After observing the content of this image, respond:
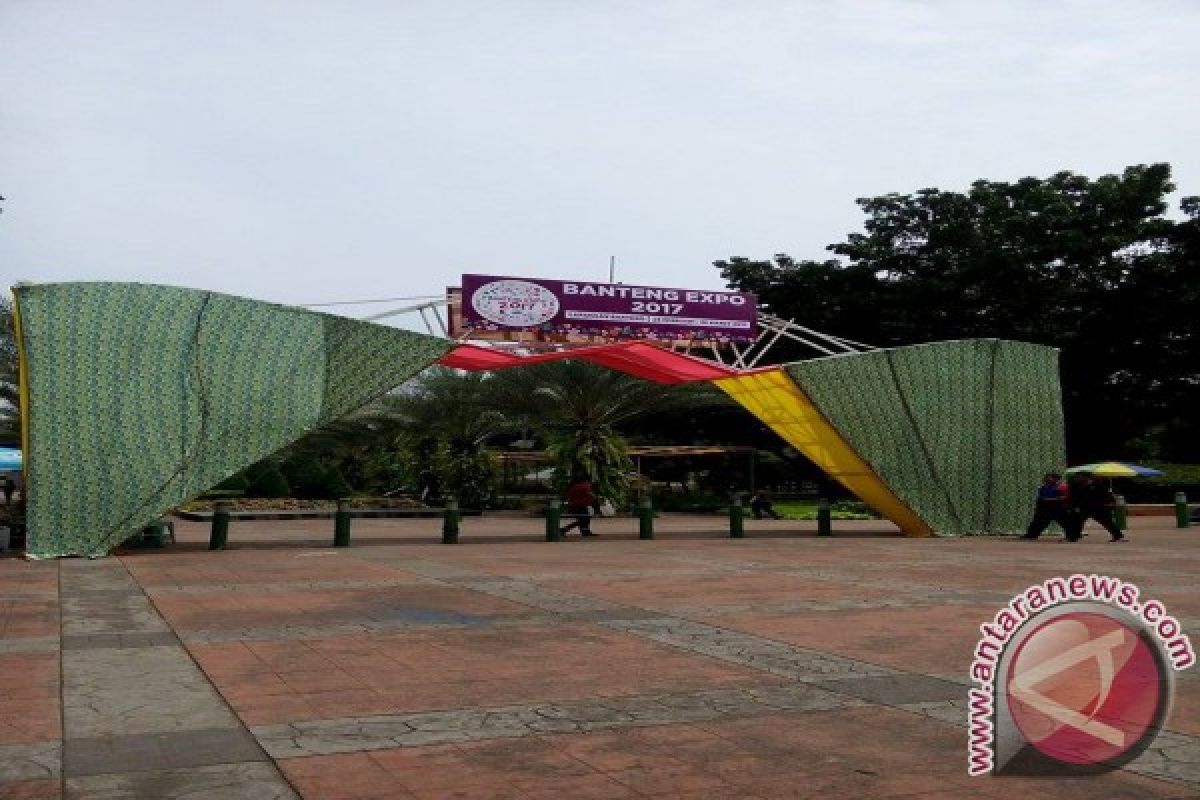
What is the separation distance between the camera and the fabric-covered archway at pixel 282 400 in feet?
55.2

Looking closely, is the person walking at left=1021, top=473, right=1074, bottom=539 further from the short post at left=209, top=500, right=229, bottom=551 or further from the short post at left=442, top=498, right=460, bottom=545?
the short post at left=209, top=500, right=229, bottom=551

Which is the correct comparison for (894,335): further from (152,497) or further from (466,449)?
(152,497)

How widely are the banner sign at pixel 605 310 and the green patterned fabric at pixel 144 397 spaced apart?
3.85 m

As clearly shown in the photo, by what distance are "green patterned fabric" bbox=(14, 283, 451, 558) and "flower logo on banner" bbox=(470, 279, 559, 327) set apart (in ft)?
12.3

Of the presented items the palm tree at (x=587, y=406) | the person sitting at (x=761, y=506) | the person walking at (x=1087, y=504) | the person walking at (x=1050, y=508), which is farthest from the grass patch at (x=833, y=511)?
the person walking at (x=1087, y=504)

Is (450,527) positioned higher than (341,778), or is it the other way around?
(450,527)

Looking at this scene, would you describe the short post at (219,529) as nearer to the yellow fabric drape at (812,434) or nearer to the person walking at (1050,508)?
the yellow fabric drape at (812,434)

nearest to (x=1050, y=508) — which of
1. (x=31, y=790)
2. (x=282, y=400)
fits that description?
(x=282, y=400)

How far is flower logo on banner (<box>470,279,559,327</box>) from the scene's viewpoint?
2136cm

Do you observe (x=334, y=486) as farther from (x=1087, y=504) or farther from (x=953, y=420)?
(x=1087, y=504)

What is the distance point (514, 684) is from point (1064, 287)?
33.8 meters

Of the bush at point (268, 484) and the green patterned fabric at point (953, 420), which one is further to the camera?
the bush at point (268, 484)

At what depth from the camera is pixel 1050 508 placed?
2162cm

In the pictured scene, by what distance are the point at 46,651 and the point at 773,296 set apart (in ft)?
120
